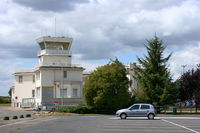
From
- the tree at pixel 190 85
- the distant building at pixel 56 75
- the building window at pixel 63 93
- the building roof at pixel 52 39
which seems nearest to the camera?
→ the tree at pixel 190 85

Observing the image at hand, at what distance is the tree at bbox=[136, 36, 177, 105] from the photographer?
208ft

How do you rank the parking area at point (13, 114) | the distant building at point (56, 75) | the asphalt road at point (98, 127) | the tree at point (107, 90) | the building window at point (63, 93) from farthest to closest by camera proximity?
the building window at point (63, 93) → the distant building at point (56, 75) → the tree at point (107, 90) → the parking area at point (13, 114) → the asphalt road at point (98, 127)

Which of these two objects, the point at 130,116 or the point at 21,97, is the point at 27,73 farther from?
the point at 130,116

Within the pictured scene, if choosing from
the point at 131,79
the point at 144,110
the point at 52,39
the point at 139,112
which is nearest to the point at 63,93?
the point at 52,39

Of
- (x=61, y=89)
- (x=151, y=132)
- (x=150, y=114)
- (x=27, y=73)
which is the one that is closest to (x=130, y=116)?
(x=150, y=114)

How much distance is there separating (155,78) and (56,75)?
93.1ft

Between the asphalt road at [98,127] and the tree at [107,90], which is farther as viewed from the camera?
the tree at [107,90]

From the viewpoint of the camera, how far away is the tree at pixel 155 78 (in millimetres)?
63506

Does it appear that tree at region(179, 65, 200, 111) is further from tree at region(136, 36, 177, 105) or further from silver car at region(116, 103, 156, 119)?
silver car at region(116, 103, 156, 119)

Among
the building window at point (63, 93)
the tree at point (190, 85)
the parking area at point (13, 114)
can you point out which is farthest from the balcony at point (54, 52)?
the tree at point (190, 85)

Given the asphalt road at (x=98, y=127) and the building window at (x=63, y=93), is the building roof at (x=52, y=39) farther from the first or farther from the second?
the asphalt road at (x=98, y=127)

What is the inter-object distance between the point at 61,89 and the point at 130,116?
149 ft

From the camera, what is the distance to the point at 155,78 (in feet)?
212

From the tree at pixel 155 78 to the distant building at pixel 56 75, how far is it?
22.2m
